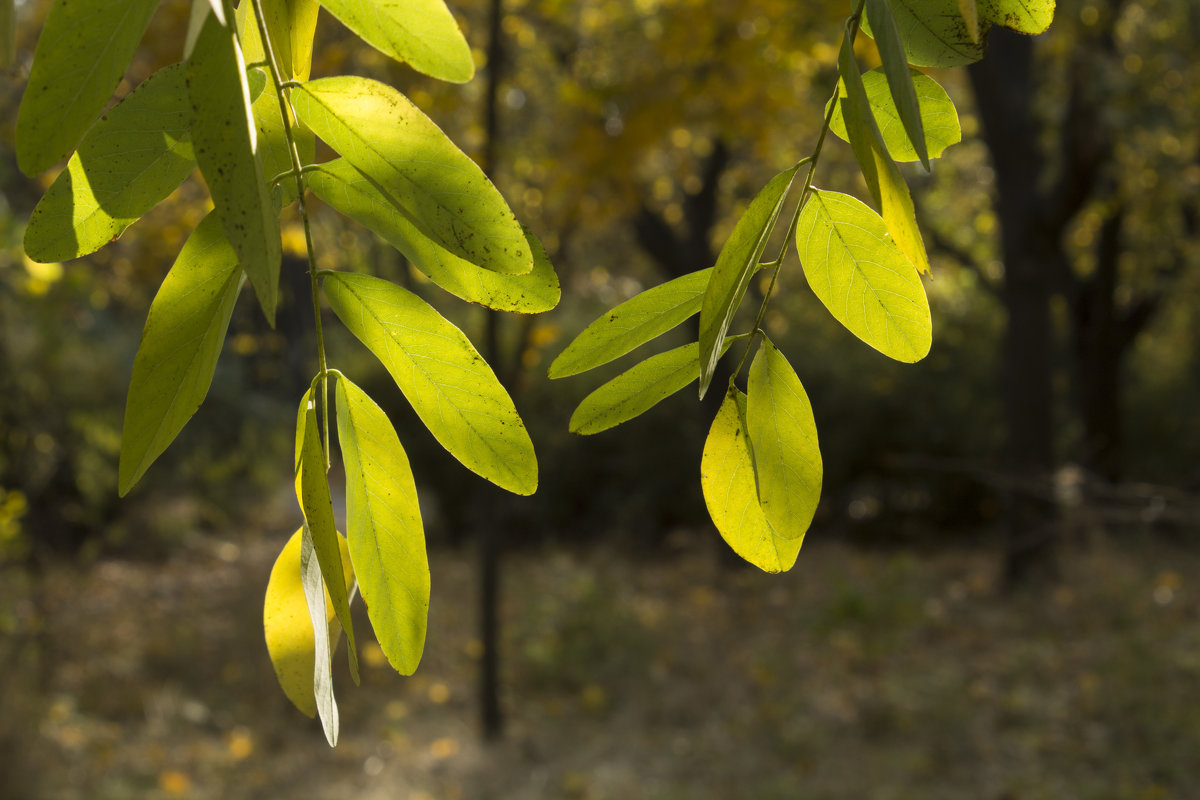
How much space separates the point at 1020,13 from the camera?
541mm

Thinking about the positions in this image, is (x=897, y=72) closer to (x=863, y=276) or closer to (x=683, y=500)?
(x=863, y=276)

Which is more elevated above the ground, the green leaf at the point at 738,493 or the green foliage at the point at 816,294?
the green foliage at the point at 816,294

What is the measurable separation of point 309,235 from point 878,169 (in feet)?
0.94

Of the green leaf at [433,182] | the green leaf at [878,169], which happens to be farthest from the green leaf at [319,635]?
the green leaf at [878,169]

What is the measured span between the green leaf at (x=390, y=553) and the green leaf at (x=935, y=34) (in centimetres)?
34

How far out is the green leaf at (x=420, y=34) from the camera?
0.46 meters

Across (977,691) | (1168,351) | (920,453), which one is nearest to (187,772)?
(977,691)

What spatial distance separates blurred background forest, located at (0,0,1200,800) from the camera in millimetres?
4449

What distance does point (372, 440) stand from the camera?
498 mm

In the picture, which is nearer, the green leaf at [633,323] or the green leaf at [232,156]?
the green leaf at [232,156]

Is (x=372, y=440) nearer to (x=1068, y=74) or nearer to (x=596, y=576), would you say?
(x=596, y=576)

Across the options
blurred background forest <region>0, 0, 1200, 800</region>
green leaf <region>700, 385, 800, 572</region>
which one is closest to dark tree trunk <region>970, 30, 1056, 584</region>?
blurred background forest <region>0, 0, 1200, 800</region>

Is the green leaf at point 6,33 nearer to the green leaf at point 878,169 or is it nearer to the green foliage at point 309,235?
the green foliage at point 309,235

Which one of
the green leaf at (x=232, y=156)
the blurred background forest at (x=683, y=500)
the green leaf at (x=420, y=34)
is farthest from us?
the blurred background forest at (x=683, y=500)
